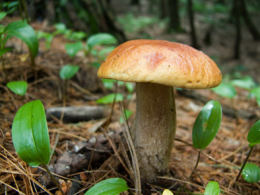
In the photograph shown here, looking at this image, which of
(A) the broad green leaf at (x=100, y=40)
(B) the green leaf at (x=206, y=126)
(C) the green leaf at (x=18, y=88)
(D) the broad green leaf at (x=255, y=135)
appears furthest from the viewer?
(A) the broad green leaf at (x=100, y=40)

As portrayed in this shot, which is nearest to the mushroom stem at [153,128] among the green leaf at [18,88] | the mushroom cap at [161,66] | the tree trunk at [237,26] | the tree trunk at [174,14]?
the mushroom cap at [161,66]

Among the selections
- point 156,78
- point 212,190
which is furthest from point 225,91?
point 156,78

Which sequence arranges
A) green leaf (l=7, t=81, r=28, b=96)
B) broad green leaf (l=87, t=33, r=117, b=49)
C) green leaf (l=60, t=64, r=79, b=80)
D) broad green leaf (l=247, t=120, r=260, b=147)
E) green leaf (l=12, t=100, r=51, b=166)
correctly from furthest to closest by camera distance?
broad green leaf (l=87, t=33, r=117, b=49) → green leaf (l=60, t=64, r=79, b=80) → green leaf (l=7, t=81, r=28, b=96) → broad green leaf (l=247, t=120, r=260, b=147) → green leaf (l=12, t=100, r=51, b=166)

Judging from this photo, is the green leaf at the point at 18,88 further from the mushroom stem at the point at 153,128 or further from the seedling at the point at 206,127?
the seedling at the point at 206,127

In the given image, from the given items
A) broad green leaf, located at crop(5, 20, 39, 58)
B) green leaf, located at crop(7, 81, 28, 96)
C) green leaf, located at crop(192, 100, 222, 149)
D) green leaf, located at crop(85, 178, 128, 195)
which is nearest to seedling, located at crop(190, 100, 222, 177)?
green leaf, located at crop(192, 100, 222, 149)

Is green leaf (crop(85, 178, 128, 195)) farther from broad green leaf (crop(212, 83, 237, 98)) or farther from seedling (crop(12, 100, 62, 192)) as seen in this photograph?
broad green leaf (crop(212, 83, 237, 98))

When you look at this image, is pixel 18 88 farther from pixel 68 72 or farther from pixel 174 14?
pixel 174 14

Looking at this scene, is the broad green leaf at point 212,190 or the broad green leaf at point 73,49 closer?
the broad green leaf at point 212,190
